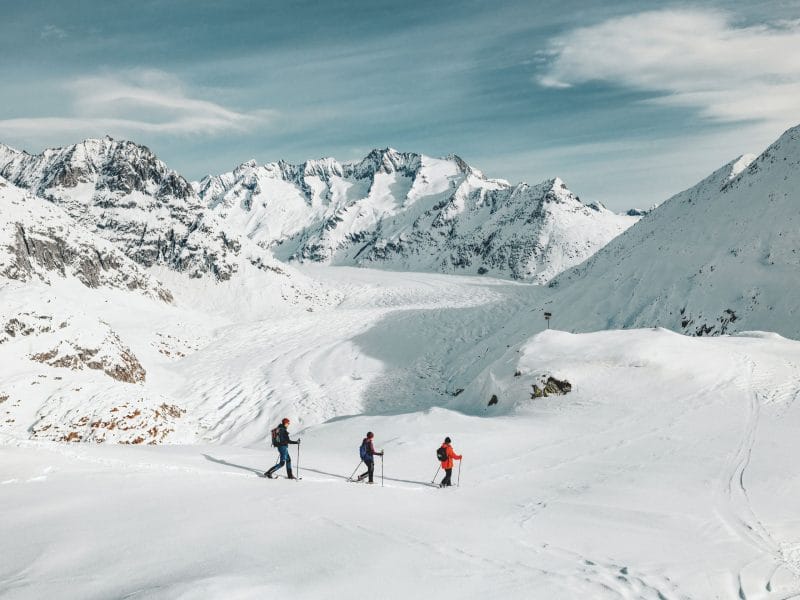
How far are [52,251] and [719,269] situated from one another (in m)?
72.2

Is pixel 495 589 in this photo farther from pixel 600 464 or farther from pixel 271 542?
pixel 600 464

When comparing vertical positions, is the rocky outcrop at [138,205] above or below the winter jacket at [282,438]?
above

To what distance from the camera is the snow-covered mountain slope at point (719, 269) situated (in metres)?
37.4

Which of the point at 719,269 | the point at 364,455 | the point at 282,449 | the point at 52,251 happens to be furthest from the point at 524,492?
the point at 52,251

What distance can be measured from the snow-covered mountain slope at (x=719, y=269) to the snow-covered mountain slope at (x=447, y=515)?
812 inches

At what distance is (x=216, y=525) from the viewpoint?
349 inches

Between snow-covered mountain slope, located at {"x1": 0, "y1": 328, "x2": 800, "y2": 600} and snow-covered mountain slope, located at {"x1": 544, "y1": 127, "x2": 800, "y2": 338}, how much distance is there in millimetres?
20627

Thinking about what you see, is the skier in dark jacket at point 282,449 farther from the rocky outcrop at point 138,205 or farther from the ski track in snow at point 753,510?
the rocky outcrop at point 138,205

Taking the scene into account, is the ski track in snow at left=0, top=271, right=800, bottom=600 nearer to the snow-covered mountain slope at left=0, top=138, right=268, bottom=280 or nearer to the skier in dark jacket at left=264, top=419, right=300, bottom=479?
the skier in dark jacket at left=264, top=419, right=300, bottom=479

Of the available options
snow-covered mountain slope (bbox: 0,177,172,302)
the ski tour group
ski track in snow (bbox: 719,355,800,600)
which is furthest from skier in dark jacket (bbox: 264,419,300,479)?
snow-covered mountain slope (bbox: 0,177,172,302)

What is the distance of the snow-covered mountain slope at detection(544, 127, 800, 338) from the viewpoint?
1473 inches

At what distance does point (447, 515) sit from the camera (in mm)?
10961

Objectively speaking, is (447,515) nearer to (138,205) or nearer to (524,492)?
(524,492)

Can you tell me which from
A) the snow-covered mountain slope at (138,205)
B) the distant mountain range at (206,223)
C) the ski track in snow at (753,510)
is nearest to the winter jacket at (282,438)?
Result: the ski track in snow at (753,510)
